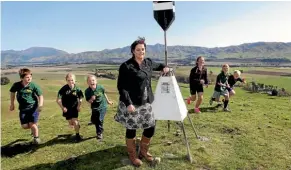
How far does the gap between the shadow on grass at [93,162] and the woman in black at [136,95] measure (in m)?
0.68

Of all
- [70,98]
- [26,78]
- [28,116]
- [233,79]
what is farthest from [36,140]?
[233,79]

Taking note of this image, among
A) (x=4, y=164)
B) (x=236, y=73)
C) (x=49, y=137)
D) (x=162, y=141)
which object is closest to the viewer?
(x=4, y=164)

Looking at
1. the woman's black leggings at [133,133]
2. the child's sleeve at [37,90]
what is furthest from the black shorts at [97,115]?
the woman's black leggings at [133,133]

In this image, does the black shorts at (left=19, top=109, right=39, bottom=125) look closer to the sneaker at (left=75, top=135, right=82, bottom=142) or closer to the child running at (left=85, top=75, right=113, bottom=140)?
the sneaker at (left=75, top=135, right=82, bottom=142)

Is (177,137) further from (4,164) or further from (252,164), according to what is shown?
(4,164)

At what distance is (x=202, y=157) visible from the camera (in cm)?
753

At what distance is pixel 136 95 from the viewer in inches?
255

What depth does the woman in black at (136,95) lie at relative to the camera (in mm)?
6281

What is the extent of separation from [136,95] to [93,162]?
98.0 inches

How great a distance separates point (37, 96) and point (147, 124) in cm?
420

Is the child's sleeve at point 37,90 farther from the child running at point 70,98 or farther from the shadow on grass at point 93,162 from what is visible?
the shadow on grass at point 93,162

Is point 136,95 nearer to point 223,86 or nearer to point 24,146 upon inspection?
point 24,146

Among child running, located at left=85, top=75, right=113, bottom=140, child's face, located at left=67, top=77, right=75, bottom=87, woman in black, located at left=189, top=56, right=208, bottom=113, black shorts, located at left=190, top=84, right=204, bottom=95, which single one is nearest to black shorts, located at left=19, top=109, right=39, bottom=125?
child's face, located at left=67, top=77, right=75, bottom=87

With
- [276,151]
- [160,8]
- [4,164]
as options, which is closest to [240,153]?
[276,151]
